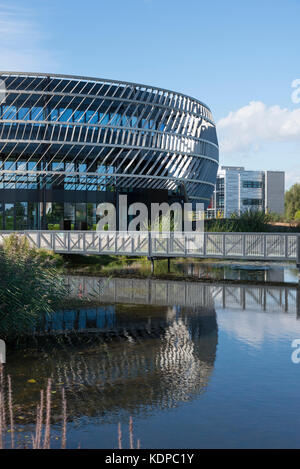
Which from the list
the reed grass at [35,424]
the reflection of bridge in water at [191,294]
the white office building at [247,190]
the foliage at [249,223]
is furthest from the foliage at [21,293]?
the white office building at [247,190]

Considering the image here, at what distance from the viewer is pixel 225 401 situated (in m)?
7.44

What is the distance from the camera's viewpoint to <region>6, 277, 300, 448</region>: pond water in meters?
6.45

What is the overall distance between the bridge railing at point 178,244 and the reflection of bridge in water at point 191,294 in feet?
11.6

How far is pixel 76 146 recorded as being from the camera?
45.4m

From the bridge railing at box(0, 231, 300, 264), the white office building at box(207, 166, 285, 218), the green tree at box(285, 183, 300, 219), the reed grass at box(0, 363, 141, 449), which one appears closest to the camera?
the reed grass at box(0, 363, 141, 449)

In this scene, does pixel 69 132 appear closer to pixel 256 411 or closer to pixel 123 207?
pixel 123 207

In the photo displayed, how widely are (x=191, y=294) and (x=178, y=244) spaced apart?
22.9ft

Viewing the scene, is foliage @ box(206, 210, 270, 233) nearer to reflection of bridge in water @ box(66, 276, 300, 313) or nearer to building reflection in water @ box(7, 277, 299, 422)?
reflection of bridge in water @ box(66, 276, 300, 313)

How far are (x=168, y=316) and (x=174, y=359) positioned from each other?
13.2ft

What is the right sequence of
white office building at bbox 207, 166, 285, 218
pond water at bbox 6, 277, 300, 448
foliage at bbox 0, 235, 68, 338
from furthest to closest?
1. white office building at bbox 207, 166, 285, 218
2. foliage at bbox 0, 235, 68, 338
3. pond water at bbox 6, 277, 300, 448

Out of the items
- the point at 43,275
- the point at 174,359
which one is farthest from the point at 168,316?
the point at 174,359

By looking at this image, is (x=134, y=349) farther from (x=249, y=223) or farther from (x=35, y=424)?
(x=249, y=223)

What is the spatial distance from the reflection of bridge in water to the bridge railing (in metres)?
3.55

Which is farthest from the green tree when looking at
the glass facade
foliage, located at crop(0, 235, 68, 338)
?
foliage, located at crop(0, 235, 68, 338)
